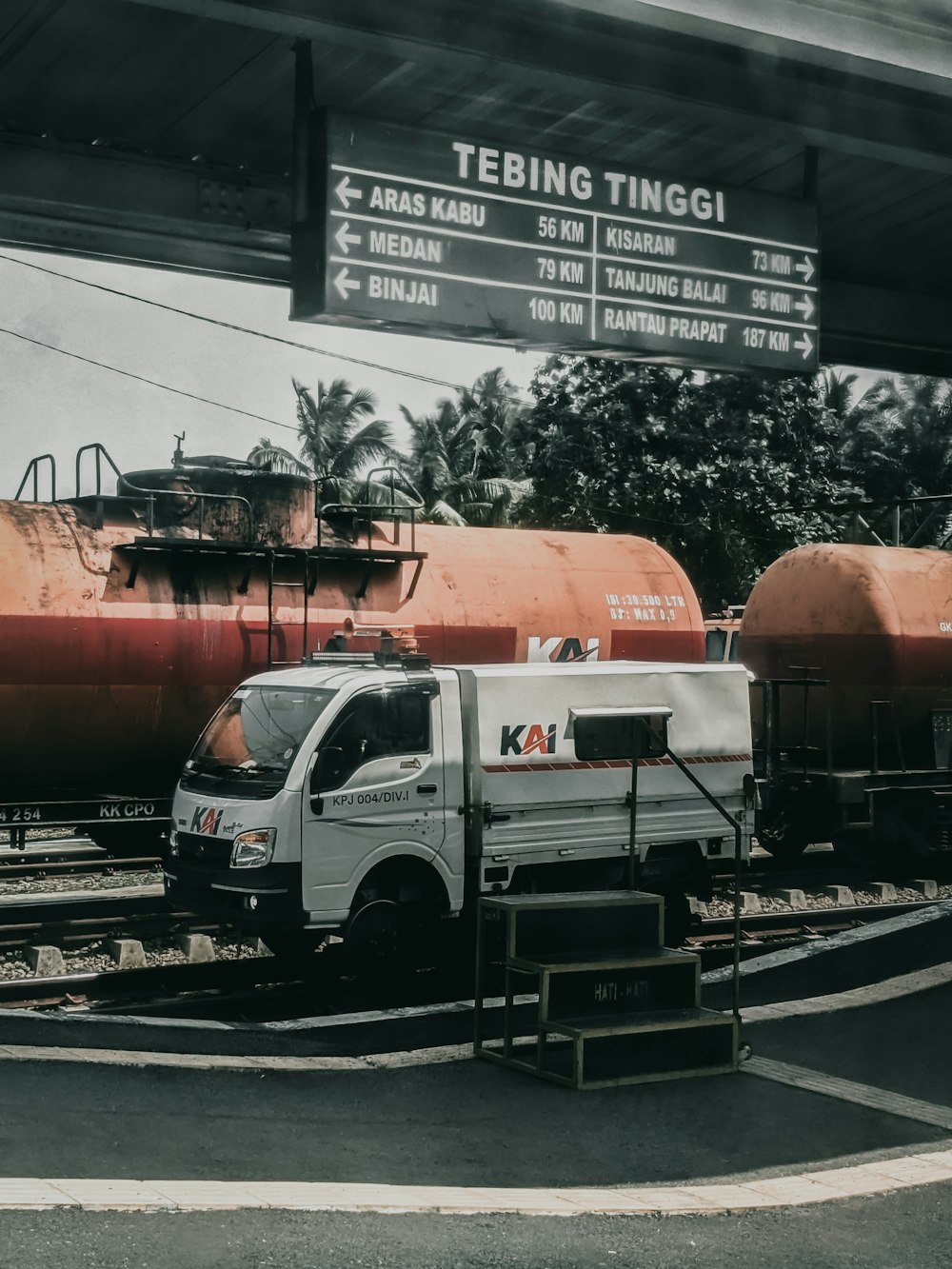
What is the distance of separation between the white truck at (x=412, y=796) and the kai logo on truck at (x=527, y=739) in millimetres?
11

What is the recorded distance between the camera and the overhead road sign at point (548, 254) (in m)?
7.69

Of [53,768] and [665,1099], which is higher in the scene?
[53,768]

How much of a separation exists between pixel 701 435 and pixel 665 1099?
2087 cm

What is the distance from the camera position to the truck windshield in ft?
38.8

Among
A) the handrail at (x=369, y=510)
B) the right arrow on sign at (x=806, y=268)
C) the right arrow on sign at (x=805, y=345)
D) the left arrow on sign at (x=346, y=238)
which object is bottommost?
the handrail at (x=369, y=510)

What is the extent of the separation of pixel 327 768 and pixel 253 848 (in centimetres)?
81

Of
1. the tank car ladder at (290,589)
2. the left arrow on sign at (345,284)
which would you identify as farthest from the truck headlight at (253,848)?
the left arrow on sign at (345,284)

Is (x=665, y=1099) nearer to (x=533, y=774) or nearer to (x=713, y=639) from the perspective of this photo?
(x=533, y=774)

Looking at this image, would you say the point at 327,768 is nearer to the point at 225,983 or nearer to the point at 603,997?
the point at 225,983

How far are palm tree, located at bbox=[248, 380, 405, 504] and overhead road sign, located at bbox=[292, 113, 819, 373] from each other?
47.3 inches

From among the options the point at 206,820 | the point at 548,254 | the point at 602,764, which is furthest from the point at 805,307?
the point at 206,820

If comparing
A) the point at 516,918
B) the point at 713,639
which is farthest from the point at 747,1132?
the point at 713,639

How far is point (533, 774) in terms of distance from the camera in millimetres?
12469

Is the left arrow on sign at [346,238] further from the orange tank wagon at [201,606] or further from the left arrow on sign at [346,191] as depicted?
the orange tank wagon at [201,606]
